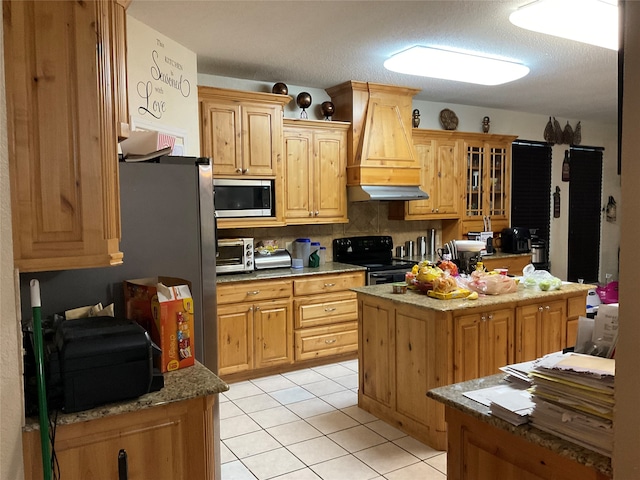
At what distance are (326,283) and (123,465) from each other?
3.06 m

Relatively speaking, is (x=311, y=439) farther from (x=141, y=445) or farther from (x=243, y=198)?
(x=243, y=198)

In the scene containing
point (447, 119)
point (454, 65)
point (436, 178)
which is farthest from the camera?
point (447, 119)

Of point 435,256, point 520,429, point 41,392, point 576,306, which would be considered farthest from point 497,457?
point 435,256

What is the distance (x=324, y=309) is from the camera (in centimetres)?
466

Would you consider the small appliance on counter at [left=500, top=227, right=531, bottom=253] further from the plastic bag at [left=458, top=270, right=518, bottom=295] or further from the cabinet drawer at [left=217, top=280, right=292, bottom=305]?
the cabinet drawer at [left=217, top=280, right=292, bottom=305]

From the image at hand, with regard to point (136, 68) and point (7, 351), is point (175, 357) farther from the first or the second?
point (136, 68)

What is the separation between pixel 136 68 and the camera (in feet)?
10.8

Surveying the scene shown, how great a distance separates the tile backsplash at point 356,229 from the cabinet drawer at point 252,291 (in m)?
0.66

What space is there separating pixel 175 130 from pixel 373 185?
6.70ft

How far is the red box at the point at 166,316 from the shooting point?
6.37ft

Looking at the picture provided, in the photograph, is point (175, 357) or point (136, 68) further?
point (136, 68)

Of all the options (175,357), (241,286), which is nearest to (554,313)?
(241,286)

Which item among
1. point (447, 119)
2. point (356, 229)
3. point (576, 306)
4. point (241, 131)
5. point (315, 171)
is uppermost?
point (447, 119)

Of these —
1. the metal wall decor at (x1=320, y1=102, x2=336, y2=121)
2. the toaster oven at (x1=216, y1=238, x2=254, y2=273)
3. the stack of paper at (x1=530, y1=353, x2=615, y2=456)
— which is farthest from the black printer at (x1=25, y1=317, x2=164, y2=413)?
the metal wall decor at (x1=320, y1=102, x2=336, y2=121)
